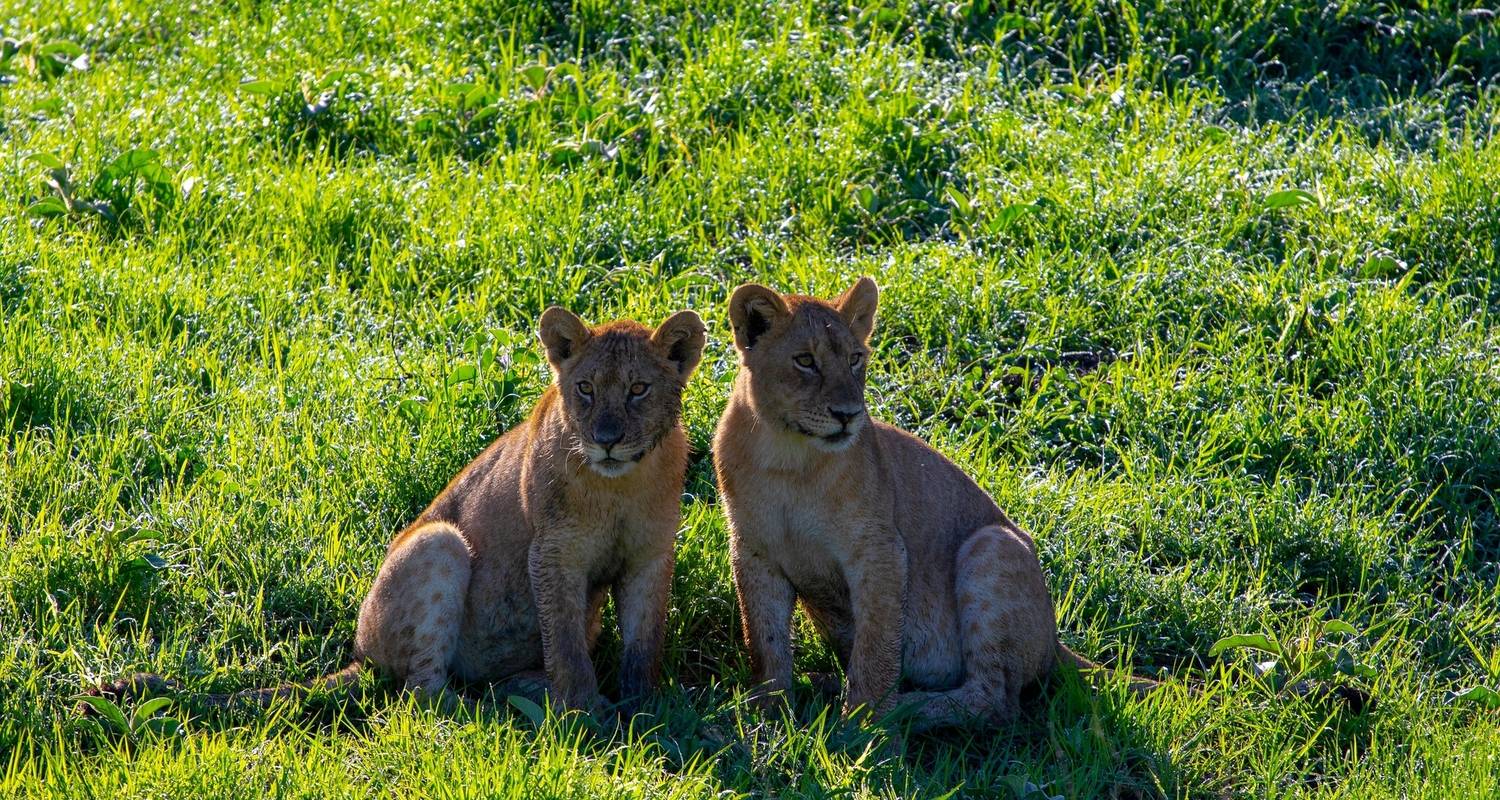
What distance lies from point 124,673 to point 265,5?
22.2 feet

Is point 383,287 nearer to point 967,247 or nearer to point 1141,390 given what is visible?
point 967,247

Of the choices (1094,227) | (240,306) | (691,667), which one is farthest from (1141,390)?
(240,306)

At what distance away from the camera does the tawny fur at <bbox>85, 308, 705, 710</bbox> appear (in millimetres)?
6352

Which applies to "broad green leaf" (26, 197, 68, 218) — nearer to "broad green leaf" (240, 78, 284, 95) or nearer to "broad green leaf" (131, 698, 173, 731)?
"broad green leaf" (240, 78, 284, 95)

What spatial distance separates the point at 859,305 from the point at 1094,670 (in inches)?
67.7

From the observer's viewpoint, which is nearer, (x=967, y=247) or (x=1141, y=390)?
(x=1141, y=390)

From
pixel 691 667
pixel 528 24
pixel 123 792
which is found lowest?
pixel 691 667

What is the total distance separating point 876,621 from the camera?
640cm

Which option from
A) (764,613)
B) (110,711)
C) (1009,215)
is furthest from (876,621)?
(1009,215)

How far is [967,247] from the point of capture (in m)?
9.18

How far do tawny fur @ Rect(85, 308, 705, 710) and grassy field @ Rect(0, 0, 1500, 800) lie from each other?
260 millimetres

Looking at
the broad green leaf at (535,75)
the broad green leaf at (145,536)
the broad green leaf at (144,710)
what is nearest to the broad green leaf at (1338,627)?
the broad green leaf at (144,710)

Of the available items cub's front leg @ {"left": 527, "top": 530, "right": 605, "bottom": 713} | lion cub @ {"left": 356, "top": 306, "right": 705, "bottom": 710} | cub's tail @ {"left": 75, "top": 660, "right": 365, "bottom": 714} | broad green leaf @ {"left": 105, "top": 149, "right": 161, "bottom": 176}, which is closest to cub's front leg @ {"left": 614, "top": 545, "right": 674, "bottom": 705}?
lion cub @ {"left": 356, "top": 306, "right": 705, "bottom": 710}

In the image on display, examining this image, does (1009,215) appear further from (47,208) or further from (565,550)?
(47,208)
